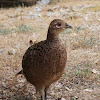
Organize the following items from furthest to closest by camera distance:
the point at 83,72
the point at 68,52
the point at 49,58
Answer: the point at 68,52 < the point at 83,72 < the point at 49,58

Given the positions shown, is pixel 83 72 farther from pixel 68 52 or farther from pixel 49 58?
pixel 49 58

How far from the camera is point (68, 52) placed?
4.39 meters

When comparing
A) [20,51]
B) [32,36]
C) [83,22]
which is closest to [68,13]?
[83,22]

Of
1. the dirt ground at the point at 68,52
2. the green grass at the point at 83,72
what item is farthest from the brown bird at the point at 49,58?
the green grass at the point at 83,72

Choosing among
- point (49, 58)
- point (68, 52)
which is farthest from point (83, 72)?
point (49, 58)

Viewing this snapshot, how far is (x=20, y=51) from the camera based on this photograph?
14.5 feet

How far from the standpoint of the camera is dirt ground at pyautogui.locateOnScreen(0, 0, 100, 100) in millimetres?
3201

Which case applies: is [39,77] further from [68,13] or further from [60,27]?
[68,13]

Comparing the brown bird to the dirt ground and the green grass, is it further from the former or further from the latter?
the green grass

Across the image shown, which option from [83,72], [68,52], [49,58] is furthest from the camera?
[68,52]

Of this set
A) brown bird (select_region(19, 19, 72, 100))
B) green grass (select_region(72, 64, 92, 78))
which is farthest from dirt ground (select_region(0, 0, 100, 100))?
brown bird (select_region(19, 19, 72, 100))

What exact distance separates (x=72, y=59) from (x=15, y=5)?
249 inches

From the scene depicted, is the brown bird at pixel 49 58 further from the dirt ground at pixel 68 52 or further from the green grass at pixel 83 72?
the green grass at pixel 83 72

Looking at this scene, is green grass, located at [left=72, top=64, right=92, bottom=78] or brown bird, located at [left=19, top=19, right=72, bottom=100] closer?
brown bird, located at [left=19, top=19, right=72, bottom=100]
